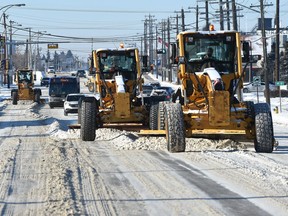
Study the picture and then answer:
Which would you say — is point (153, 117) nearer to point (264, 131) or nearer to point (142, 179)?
point (264, 131)

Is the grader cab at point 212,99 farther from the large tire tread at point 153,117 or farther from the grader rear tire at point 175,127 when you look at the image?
the large tire tread at point 153,117

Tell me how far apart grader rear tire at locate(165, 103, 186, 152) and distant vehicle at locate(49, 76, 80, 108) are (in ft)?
105

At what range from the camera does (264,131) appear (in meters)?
15.5

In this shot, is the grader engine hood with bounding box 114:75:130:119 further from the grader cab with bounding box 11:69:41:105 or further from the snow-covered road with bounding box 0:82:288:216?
the grader cab with bounding box 11:69:41:105

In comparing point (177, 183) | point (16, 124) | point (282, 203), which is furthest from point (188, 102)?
point (16, 124)

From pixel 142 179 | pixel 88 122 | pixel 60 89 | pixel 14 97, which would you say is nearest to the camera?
pixel 142 179

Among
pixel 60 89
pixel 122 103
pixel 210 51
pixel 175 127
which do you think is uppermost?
pixel 210 51

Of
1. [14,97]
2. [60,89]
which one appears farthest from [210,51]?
[14,97]

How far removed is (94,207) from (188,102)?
26.6 feet

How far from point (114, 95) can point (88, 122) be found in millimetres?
1777

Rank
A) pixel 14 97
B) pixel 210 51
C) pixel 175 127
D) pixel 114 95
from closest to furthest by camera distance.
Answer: pixel 175 127 → pixel 210 51 → pixel 114 95 → pixel 14 97

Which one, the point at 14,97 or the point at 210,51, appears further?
the point at 14,97

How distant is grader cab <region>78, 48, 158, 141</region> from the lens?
19.7 meters

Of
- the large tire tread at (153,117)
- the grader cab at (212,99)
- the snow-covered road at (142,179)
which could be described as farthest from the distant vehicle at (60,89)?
the grader cab at (212,99)
